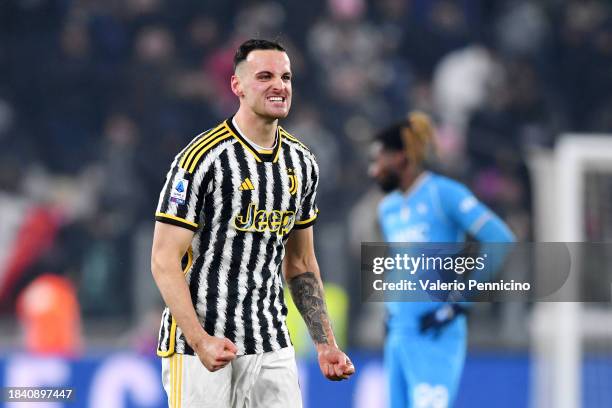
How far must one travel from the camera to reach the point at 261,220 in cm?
427

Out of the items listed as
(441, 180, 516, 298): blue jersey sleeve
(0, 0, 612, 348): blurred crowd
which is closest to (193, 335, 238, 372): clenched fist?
(441, 180, 516, 298): blue jersey sleeve

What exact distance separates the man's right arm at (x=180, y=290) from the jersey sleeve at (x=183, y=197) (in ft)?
0.09

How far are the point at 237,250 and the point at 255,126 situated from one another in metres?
0.44

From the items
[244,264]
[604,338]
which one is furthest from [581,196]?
[244,264]

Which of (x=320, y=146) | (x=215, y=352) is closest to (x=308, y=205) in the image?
(x=215, y=352)

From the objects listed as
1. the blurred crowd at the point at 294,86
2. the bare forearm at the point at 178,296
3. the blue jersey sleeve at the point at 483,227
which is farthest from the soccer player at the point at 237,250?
the blurred crowd at the point at 294,86

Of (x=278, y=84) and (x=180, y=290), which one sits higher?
(x=278, y=84)

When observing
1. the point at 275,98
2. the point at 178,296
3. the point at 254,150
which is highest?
the point at 275,98

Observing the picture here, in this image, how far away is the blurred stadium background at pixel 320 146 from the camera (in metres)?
8.48

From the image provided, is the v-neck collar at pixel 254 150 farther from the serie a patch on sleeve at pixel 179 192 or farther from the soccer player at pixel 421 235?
the soccer player at pixel 421 235

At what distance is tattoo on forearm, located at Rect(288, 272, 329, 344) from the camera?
4.46 metres

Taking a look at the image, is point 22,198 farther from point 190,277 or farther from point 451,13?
point 190,277

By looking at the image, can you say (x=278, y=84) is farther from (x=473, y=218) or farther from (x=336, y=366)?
(x=473, y=218)

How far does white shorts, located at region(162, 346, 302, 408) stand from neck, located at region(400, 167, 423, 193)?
2.41 metres
